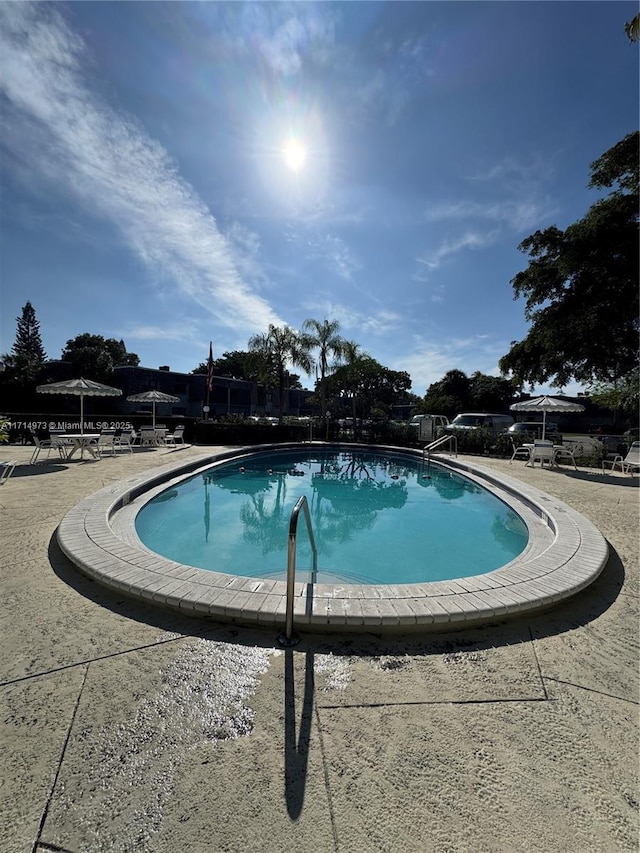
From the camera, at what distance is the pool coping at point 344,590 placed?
104 inches

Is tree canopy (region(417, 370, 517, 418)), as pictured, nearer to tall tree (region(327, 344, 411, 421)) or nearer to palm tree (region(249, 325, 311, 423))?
tall tree (region(327, 344, 411, 421))

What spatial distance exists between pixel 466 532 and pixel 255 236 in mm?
10767

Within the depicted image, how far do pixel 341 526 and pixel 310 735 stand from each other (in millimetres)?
5380

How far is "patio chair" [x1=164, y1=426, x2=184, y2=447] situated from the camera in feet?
50.8

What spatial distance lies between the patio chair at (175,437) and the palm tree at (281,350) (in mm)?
6385

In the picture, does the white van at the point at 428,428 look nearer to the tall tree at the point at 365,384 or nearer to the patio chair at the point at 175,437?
the tall tree at the point at 365,384

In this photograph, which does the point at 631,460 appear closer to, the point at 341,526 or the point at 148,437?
the point at 341,526

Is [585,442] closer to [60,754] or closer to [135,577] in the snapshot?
[135,577]

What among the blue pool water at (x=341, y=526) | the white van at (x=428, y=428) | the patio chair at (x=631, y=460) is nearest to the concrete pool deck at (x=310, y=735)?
the blue pool water at (x=341, y=526)

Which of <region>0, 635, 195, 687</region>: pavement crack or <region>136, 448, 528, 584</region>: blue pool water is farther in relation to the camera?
<region>136, 448, 528, 584</region>: blue pool water

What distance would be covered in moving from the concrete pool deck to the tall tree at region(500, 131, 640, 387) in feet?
46.0

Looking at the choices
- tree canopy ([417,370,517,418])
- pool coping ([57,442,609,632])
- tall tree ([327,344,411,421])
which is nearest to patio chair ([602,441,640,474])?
pool coping ([57,442,609,632])

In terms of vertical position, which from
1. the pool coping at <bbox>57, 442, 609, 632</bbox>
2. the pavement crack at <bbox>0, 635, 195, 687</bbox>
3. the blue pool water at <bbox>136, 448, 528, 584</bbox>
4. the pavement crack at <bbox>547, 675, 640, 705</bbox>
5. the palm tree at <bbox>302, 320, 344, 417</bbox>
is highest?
the palm tree at <bbox>302, 320, 344, 417</bbox>

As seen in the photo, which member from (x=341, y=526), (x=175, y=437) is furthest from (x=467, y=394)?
(x=341, y=526)
